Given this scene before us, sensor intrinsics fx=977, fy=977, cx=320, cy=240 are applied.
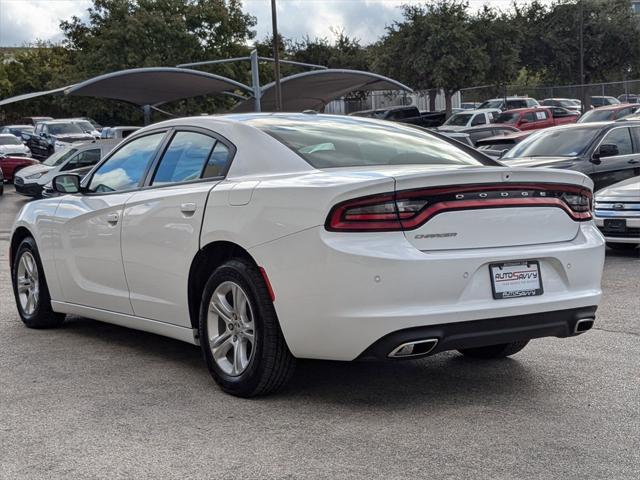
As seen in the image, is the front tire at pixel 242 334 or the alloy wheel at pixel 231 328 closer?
the front tire at pixel 242 334

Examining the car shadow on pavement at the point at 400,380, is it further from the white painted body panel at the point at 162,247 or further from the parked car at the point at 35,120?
the parked car at the point at 35,120

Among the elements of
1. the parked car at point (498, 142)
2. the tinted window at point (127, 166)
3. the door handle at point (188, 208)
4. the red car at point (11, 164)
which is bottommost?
the red car at point (11, 164)

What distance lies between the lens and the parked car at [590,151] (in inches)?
A: 542

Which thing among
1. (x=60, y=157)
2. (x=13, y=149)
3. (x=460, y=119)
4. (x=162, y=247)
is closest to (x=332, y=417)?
(x=162, y=247)

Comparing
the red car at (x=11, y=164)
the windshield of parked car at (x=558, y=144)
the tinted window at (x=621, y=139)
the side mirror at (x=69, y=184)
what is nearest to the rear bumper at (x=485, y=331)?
the side mirror at (x=69, y=184)

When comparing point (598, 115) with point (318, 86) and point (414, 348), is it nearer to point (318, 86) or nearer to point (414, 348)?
point (318, 86)

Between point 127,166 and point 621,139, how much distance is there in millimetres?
9716

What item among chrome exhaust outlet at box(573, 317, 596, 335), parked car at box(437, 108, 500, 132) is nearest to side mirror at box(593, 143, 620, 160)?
chrome exhaust outlet at box(573, 317, 596, 335)

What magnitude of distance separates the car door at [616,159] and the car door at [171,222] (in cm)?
892

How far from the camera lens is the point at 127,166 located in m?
6.65

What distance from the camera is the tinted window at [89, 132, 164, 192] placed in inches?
253

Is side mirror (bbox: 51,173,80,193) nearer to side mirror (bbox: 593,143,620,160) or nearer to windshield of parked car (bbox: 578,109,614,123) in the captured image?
side mirror (bbox: 593,143,620,160)

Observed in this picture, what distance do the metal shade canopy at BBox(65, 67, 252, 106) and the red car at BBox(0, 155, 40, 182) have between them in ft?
8.52

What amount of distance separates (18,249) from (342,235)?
399cm
